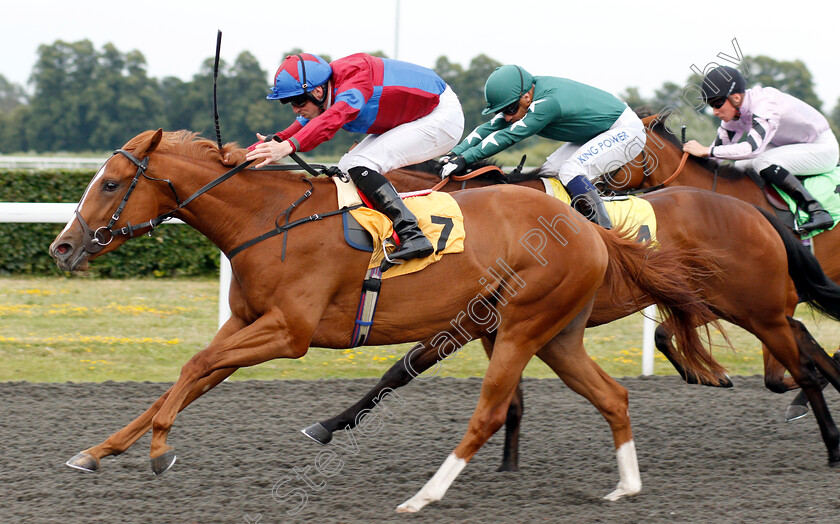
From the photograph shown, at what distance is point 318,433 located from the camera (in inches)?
169

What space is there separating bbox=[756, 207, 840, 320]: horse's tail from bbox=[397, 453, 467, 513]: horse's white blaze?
2.16 m

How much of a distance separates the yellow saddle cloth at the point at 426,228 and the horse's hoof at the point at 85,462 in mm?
1332

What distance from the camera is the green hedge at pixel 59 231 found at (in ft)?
30.0

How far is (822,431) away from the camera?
4191 mm

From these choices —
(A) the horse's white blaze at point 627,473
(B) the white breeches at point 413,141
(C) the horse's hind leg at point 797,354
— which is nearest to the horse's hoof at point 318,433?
(B) the white breeches at point 413,141

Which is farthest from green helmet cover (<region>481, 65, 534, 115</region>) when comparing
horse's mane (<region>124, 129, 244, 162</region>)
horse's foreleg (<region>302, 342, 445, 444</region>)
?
horse's mane (<region>124, 129, 244, 162</region>)

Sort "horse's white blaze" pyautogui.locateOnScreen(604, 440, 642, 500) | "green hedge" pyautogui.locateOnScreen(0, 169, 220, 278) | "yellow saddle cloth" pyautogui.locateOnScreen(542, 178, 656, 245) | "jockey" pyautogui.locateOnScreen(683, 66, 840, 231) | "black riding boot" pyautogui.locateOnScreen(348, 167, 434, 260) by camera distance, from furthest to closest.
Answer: "green hedge" pyautogui.locateOnScreen(0, 169, 220, 278) → "jockey" pyautogui.locateOnScreen(683, 66, 840, 231) → "yellow saddle cloth" pyautogui.locateOnScreen(542, 178, 656, 245) → "horse's white blaze" pyautogui.locateOnScreen(604, 440, 642, 500) → "black riding boot" pyautogui.locateOnScreen(348, 167, 434, 260)

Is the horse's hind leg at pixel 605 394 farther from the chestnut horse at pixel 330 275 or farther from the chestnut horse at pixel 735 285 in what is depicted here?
the chestnut horse at pixel 735 285

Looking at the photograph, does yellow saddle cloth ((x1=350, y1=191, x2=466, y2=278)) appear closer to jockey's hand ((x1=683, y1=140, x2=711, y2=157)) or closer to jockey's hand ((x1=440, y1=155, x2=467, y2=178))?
jockey's hand ((x1=440, y1=155, x2=467, y2=178))

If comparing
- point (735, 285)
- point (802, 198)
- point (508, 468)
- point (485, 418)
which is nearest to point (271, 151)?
point (485, 418)

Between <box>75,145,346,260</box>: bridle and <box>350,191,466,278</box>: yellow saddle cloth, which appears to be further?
<box>350,191,466,278</box>: yellow saddle cloth

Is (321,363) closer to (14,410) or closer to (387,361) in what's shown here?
(387,361)

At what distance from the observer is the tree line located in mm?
27281

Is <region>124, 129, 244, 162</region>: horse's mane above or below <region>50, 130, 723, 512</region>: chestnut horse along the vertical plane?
above
